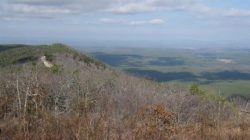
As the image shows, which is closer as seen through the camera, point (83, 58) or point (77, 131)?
point (77, 131)

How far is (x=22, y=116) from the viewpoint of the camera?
572cm

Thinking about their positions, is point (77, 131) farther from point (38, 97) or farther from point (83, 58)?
point (83, 58)

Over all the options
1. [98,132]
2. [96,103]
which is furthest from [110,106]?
[98,132]

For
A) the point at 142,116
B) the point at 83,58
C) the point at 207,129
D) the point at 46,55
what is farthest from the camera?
the point at 83,58

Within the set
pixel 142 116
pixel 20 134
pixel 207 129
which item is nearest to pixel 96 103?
pixel 142 116

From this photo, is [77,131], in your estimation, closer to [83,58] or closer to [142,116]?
[142,116]

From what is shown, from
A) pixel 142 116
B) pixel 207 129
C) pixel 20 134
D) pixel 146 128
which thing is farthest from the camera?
pixel 207 129

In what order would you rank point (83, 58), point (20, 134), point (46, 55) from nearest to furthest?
point (20, 134)
point (46, 55)
point (83, 58)

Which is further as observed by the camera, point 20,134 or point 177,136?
point 177,136

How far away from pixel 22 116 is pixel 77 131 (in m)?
0.72

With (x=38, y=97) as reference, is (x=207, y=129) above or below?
below

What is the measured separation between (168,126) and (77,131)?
70.9 inches

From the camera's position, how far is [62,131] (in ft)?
18.8

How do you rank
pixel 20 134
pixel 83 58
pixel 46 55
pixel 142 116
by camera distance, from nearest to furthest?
pixel 20 134 → pixel 142 116 → pixel 46 55 → pixel 83 58
